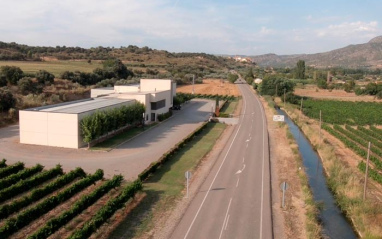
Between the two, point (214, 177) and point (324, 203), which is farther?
point (214, 177)

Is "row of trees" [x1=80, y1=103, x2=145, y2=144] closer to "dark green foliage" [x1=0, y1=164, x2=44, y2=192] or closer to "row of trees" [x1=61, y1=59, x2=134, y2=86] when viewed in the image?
"dark green foliage" [x1=0, y1=164, x2=44, y2=192]

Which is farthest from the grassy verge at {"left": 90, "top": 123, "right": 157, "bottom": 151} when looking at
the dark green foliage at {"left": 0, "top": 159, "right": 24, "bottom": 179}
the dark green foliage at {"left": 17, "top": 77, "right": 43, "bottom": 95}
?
the dark green foliage at {"left": 17, "top": 77, "right": 43, "bottom": 95}

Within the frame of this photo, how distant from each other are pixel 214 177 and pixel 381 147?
78.3ft

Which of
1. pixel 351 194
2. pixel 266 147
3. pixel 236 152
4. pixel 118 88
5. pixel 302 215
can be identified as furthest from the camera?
pixel 118 88

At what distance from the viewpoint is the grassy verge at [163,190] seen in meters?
20.1

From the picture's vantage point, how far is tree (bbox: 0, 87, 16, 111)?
161ft

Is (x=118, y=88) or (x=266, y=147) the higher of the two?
(x=118, y=88)

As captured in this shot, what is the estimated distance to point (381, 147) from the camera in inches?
1641

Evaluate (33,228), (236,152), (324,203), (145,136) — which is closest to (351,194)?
(324,203)

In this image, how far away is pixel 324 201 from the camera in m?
27.0

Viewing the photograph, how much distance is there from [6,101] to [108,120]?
1927cm

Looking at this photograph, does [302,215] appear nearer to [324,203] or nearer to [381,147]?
[324,203]

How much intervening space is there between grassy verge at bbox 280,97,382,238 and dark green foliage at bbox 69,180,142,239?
46.8ft

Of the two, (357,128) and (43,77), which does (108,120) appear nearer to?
(43,77)
